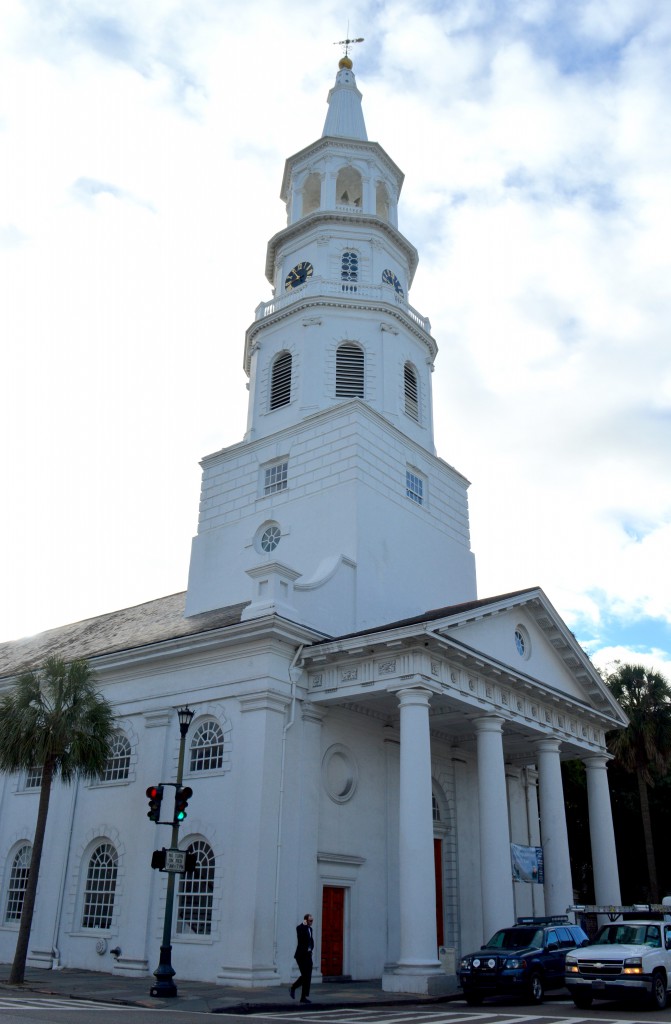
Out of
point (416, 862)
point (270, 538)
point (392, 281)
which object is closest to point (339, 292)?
point (392, 281)

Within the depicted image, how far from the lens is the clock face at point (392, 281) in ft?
112

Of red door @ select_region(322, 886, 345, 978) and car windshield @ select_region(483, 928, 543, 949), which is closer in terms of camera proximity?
car windshield @ select_region(483, 928, 543, 949)

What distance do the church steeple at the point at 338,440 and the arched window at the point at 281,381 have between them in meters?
0.05

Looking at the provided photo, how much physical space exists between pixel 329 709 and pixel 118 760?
6593 mm

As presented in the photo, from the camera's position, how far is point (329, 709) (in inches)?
895

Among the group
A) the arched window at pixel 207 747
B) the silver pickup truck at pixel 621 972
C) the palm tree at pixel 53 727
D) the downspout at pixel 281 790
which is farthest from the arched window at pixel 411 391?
the silver pickup truck at pixel 621 972

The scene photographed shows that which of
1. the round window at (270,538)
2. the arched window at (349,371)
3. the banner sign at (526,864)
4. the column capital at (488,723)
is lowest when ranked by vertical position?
the banner sign at (526,864)

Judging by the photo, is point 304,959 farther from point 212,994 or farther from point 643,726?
point 643,726

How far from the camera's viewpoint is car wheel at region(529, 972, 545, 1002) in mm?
17516

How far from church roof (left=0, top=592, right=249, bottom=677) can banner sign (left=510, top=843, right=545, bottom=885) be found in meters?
11.3

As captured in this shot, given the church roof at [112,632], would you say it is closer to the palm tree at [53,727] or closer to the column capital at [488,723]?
the palm tree at [53,727]

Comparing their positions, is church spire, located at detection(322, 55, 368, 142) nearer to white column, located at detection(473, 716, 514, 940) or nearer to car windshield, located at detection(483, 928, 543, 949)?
white column, located at detection(473, 716, 514, 940)

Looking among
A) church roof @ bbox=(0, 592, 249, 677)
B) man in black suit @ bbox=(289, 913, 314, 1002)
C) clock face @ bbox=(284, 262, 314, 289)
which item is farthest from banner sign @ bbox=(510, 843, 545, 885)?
clock face @ bbox=(284, 262, 314, 289)

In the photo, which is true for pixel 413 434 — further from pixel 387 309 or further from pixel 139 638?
pixel 139 638
